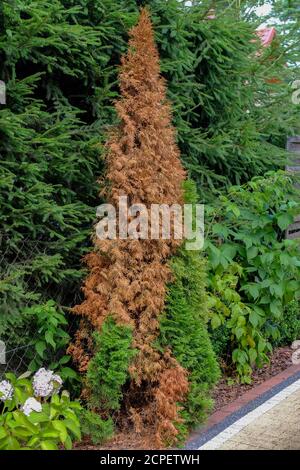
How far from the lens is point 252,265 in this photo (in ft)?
15.8

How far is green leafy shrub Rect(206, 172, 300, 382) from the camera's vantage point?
4.43 m

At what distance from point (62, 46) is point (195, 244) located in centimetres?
146

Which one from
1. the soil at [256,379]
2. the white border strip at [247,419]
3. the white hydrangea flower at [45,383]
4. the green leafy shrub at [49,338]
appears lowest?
the soil at [256,379]

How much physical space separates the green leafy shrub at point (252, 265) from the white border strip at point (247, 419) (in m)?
0.33

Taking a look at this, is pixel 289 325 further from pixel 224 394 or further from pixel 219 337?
pixel 224 394

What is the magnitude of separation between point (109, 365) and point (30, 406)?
1.60ft

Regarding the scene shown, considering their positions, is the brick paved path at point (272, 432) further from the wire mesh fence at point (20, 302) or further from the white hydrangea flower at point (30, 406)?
the wire mesh fence at point (20, 302)

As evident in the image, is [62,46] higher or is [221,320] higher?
[62,46]

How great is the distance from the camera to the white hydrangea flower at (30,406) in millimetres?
3188

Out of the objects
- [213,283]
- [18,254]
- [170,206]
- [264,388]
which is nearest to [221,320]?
[213,283]

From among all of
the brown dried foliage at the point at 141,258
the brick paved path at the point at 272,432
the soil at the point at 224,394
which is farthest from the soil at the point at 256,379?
the brown dried foliage at the point at 141,258
